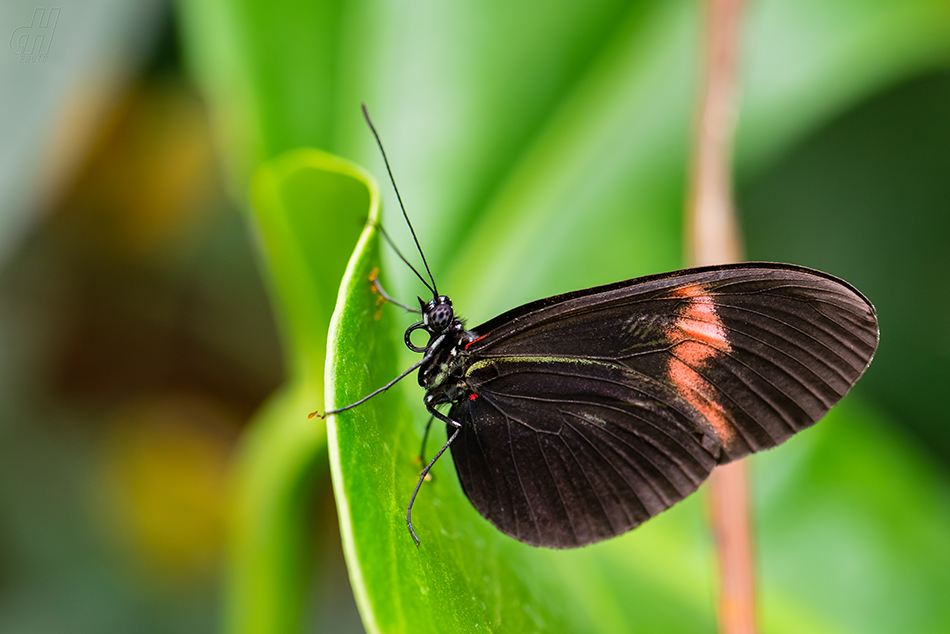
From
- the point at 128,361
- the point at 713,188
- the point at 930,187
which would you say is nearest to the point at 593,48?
the point at 713,188

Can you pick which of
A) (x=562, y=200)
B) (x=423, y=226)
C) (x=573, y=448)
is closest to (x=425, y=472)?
(x=573, y=448)

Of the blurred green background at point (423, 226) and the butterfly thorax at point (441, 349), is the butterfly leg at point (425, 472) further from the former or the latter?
the blurred green background at point (423, 226)

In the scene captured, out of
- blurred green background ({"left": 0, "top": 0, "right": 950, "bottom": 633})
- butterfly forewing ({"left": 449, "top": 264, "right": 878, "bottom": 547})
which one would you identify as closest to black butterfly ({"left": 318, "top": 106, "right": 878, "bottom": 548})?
butterfly forewing ({"left": 449, "top": 264, "right": 878, "bottom": 547})

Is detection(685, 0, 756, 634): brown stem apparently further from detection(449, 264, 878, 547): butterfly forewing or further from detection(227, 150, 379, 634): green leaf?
detection(227, 150, 379, 634): green leaf

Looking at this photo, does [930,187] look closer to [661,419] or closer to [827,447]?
[827,447]

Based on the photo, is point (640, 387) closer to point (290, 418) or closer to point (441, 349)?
A: point (441, 349)

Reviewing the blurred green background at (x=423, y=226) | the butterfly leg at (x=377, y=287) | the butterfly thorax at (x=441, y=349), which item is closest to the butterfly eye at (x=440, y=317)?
the butterfly thorax at (x=441, y=349)
